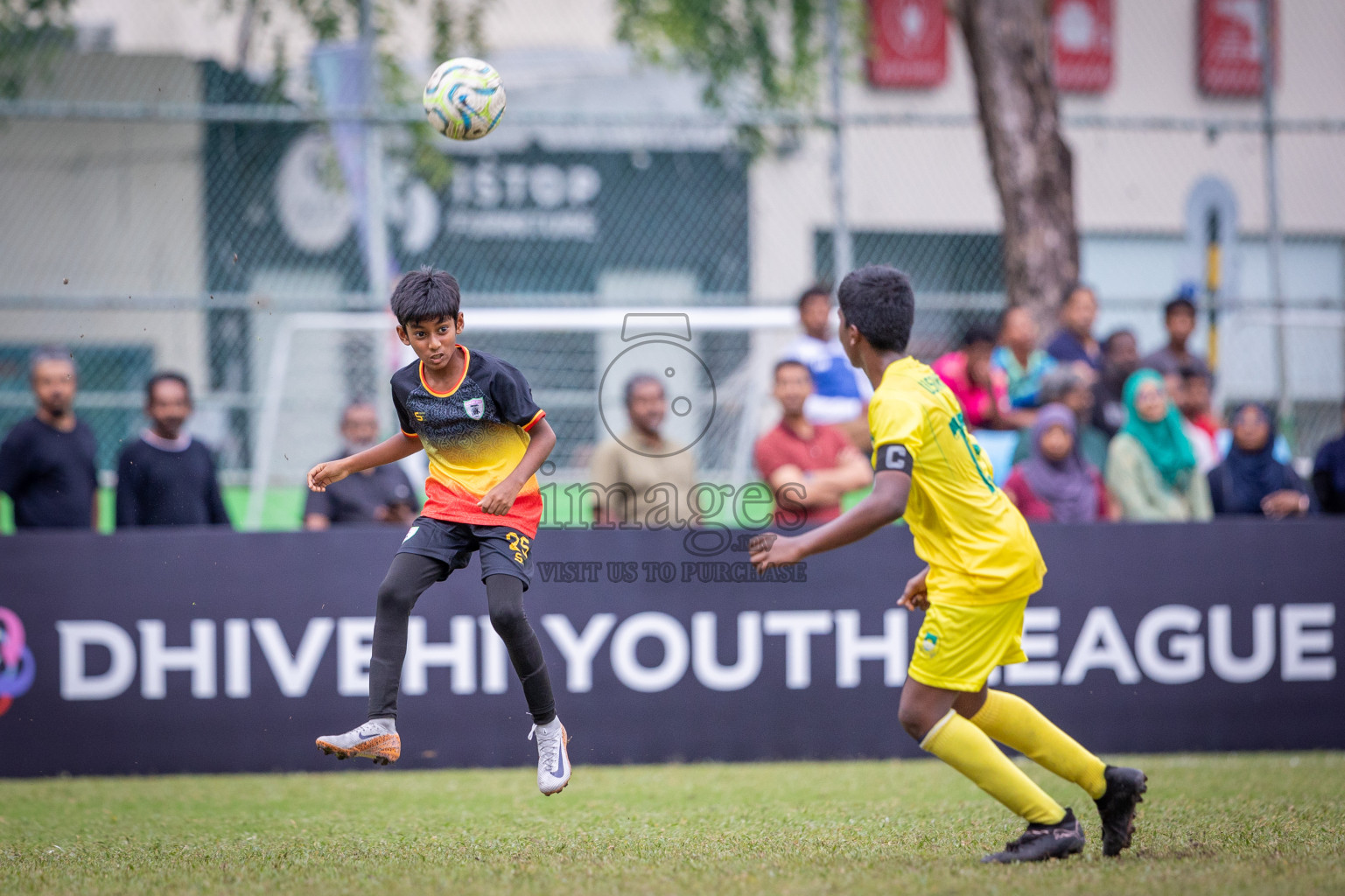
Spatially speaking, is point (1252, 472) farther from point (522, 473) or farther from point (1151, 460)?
point (522, 473)

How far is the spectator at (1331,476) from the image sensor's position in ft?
29.0

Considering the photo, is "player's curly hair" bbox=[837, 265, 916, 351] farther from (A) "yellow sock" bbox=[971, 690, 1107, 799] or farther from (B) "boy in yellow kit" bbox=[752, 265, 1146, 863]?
(A) "yellow sock" bbox=[971, 690, 1107, 799]

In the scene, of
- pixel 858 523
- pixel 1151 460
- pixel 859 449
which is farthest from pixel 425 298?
pixel 1151 460

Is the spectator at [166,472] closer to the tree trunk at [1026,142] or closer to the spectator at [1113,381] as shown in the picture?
the spectator at [1113,381]

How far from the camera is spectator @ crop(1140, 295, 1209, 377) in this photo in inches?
375

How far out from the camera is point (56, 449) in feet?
25.5

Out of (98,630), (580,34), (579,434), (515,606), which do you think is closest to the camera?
(515,606)

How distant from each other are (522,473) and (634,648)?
2.87m

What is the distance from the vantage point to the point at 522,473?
5.00m

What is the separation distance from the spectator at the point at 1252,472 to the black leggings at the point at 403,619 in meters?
5.61

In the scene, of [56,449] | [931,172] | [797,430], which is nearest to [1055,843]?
[797,430]

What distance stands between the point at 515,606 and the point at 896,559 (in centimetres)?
345

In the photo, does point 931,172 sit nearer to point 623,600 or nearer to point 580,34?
point 580,34

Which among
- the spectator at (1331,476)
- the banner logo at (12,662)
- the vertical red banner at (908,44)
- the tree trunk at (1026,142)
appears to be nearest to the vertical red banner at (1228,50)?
the vertical red banner at (908,44)
